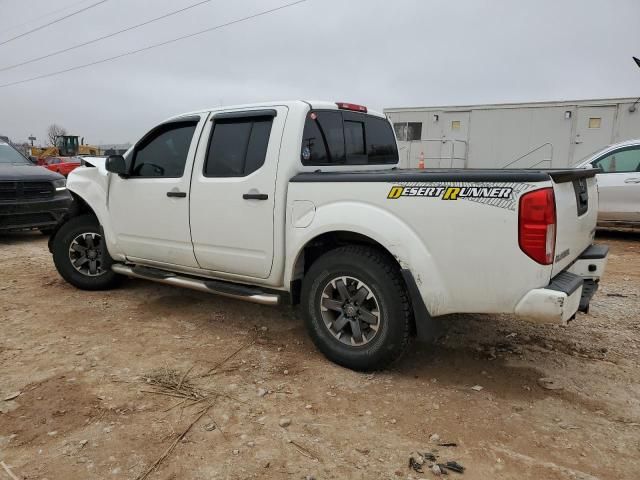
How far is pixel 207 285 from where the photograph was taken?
4.00 m

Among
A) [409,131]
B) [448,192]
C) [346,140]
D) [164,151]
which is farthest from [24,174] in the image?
[409,131]

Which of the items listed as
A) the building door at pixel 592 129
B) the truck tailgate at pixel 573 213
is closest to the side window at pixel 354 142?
the truck tailgate at pixel 573 213

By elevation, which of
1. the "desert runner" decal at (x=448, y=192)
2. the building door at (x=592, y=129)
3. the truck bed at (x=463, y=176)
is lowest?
the "desert runner" decal at (x=448, y=192)

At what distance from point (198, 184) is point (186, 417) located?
193cm

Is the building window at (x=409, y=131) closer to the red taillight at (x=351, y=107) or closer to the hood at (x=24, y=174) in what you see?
the hood at (x=24, y=174)

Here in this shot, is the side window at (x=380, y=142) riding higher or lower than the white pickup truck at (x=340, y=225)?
higher

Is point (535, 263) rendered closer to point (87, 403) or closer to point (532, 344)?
point (532, 344)

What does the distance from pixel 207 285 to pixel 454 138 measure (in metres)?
11.9

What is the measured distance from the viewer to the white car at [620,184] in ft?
25.6

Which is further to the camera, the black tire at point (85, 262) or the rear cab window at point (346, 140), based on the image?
the black tire at point (85, 262)

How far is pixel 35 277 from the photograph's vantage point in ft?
19.1

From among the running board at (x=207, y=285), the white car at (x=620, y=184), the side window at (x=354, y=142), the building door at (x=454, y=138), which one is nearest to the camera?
the running board at (x=207, y=285)

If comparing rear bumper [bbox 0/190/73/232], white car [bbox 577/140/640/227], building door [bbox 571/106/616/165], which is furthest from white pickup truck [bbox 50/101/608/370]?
building door [bbox 571/106/616/165]

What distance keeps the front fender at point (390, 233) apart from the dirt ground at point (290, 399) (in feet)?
2.32
